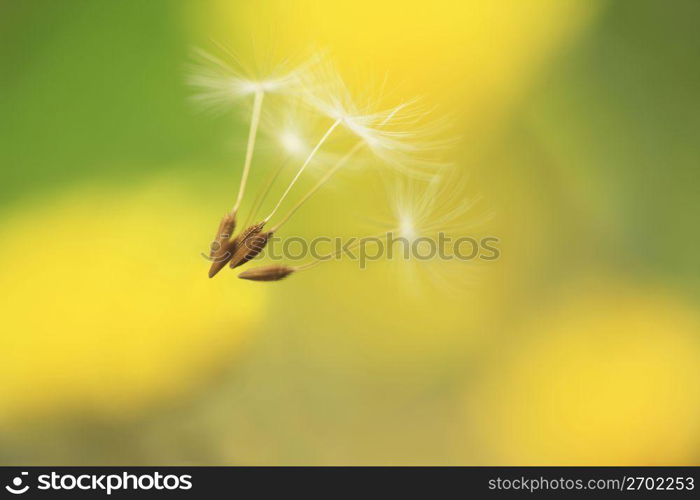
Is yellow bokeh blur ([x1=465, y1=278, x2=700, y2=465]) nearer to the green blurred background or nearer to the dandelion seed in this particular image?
the green blurred background

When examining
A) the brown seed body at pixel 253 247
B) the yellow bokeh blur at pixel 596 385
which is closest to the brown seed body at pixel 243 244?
the brown seed body at pixel 253 247

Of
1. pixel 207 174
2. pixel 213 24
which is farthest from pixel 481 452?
pixel 213 24

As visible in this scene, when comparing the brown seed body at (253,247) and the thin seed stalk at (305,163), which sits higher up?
the thin seed stalk at (305,163)

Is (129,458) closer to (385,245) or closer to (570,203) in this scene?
(385,245)

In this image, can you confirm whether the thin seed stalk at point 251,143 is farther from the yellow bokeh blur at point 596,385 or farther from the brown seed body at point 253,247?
the yellow bokeh blur at point 596,385

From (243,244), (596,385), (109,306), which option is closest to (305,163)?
(243,244)

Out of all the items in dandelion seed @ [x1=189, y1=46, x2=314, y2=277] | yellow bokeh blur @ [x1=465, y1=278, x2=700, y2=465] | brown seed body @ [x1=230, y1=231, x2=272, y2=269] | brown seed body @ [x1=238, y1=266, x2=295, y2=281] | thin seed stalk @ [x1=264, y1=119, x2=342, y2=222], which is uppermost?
dandelion seed @ [x1=189, y1=46, x2=314, y2=277]

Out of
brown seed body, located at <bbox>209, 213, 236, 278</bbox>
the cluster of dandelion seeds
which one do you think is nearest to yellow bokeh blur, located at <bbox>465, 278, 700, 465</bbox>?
the cluster of dandelion seeds
